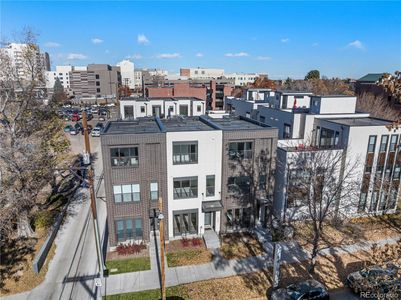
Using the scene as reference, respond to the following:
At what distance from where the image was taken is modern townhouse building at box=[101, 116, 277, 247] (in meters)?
20.5

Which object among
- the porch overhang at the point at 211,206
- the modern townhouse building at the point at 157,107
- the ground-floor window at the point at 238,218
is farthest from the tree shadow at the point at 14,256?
the modern townhouse building at the point at 157,107

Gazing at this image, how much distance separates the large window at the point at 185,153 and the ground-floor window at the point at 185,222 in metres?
4.36

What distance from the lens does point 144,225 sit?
21625 mm

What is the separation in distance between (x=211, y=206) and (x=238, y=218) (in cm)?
329

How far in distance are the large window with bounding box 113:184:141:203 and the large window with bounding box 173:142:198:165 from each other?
3.71m

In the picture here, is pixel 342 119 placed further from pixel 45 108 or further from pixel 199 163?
pixel 45 108

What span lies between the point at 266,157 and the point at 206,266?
10.1 meters

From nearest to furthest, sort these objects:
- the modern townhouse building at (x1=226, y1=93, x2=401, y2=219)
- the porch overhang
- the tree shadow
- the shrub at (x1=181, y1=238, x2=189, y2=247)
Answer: the tree shadow
the shrub at (x1=181, y1=238, x2=189, y2=247)
the porch overhang
the modern townhouse building at (x1=226, y1=93, x2=401, y2=219)

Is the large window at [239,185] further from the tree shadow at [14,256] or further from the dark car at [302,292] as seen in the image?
the tree shadow at [14,256]

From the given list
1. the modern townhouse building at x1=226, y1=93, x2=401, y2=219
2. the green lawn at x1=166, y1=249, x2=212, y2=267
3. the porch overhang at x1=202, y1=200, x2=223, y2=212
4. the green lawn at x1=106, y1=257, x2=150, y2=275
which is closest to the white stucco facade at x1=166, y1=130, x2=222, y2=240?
the porch overhang at x1=202, y1=200, x2=223, y2=212

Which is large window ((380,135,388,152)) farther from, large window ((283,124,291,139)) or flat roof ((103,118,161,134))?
flat roof ((103,118,161,134))

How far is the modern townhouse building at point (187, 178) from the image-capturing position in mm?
20500

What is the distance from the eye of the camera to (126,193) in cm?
2084

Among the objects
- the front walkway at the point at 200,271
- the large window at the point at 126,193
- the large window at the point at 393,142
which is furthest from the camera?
the large window at the point at 393,142
